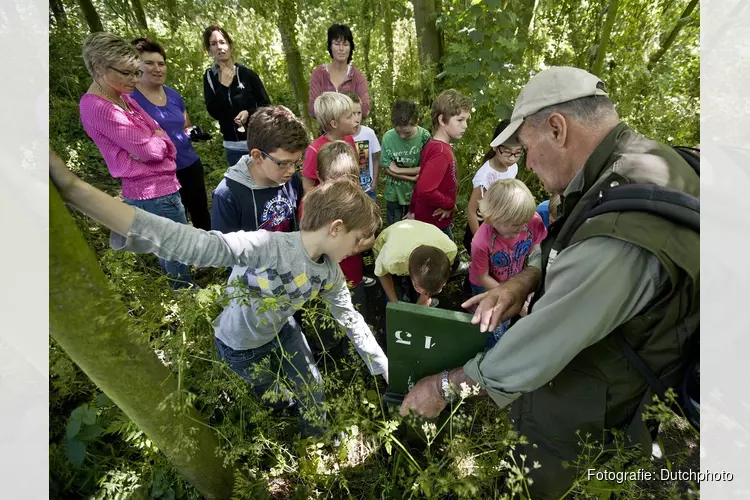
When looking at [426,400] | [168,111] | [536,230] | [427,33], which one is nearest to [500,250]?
[536,230]

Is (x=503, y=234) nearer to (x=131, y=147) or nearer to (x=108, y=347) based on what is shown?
(x=108, y=347)

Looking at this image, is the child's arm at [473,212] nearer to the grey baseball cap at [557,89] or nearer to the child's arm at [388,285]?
the child's arm at [388,285]

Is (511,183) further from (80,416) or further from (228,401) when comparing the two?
(80,416)

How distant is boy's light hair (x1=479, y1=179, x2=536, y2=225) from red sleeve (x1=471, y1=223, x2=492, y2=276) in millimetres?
153

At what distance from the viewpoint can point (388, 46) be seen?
7.91 metres

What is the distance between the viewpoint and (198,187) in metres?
4.12

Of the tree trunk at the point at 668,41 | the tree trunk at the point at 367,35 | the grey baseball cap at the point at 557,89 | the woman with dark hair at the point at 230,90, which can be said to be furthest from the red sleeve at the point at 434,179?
the tree trunk at the point at 367,35

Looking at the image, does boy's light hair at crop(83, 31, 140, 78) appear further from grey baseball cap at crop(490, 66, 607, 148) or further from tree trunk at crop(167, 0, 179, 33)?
tree trunk at crop(167, 0, 179, 33)

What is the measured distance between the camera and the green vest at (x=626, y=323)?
50.4 inches

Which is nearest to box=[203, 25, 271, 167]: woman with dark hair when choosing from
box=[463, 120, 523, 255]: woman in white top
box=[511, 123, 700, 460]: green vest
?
box=[463, 120, 523, 255]: woman in white top

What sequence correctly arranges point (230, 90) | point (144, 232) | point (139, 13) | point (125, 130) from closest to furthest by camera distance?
point (144, 232) < point (125, 130) < point (230, 90) < point (139, 13)

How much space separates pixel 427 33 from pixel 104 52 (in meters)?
4.24

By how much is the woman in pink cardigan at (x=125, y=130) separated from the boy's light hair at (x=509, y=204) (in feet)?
6.62

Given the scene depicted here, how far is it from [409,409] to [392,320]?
1.48ft
